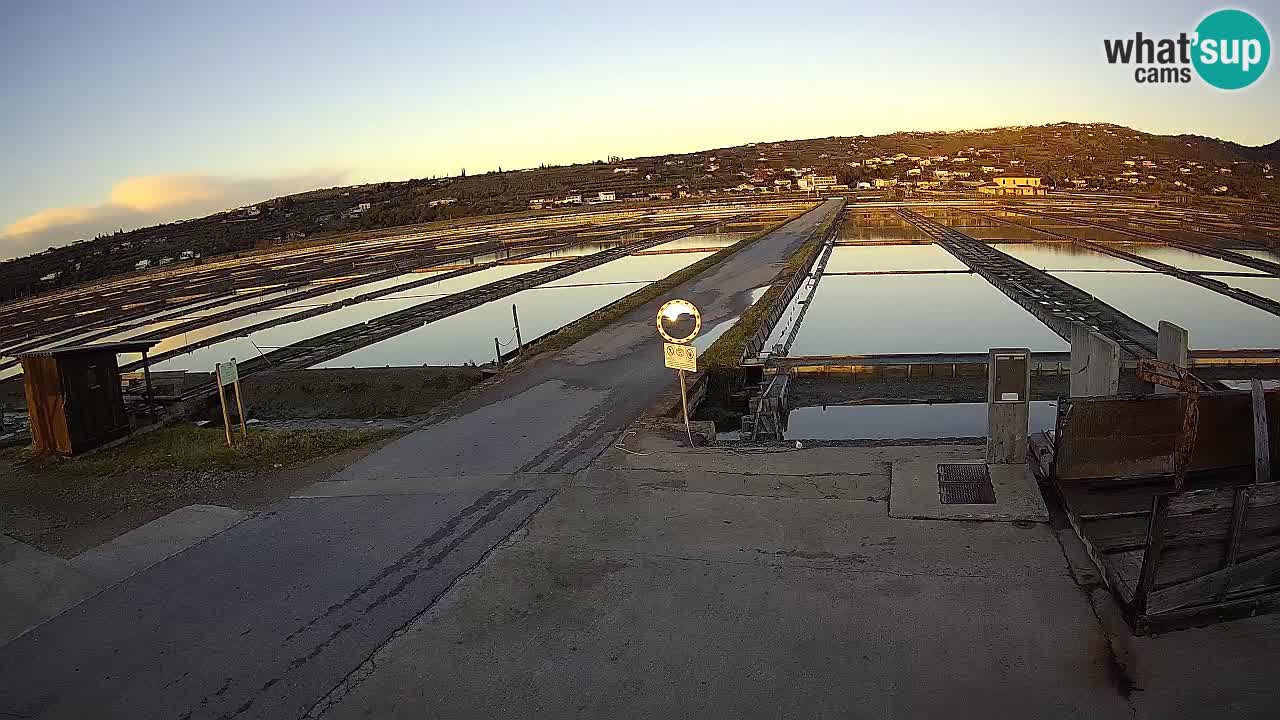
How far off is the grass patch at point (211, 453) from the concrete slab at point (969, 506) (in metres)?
5.82

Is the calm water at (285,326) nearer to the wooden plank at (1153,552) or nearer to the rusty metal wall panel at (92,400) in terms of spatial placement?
the rusty metal wall panel at (92,400)

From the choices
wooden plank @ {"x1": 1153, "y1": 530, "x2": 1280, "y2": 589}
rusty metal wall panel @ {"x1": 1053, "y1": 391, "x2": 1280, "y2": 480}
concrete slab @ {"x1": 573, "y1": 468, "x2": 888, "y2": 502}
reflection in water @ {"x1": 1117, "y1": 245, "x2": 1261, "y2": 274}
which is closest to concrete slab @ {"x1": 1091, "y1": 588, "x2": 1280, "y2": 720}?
wooden plank @ {"x1": 1153, "y1": 530, "x2": 1280, "y2": 589}

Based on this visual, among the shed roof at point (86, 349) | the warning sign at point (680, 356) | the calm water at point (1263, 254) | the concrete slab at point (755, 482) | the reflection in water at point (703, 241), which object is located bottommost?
the calm water at point (1263, 254)

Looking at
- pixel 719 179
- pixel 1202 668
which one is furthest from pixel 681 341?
pixel 719 179

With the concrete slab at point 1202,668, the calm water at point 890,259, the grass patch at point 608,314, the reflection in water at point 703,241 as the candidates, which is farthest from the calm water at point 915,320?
the reflection in water at point 703,241

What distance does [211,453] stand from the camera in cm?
995

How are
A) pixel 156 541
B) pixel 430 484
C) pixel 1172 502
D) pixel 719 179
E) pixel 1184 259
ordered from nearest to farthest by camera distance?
pixel 1172 502, pixel 156 541, pixel 430 484, pixel 1184 259, pixel 719 179

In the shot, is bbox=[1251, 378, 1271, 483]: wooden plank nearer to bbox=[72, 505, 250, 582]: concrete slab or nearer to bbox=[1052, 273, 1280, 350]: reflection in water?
bbox=[72, 505, 250, 582]: concrete slab

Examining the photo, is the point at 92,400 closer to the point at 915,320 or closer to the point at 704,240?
the point at 915,320

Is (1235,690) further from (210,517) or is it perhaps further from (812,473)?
(210,517)

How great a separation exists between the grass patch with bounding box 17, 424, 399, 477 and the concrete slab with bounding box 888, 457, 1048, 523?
5.82 metres

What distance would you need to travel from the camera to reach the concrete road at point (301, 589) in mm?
4680

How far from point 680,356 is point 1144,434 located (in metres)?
3.88

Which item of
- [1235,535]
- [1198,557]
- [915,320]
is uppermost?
[1235,535]
